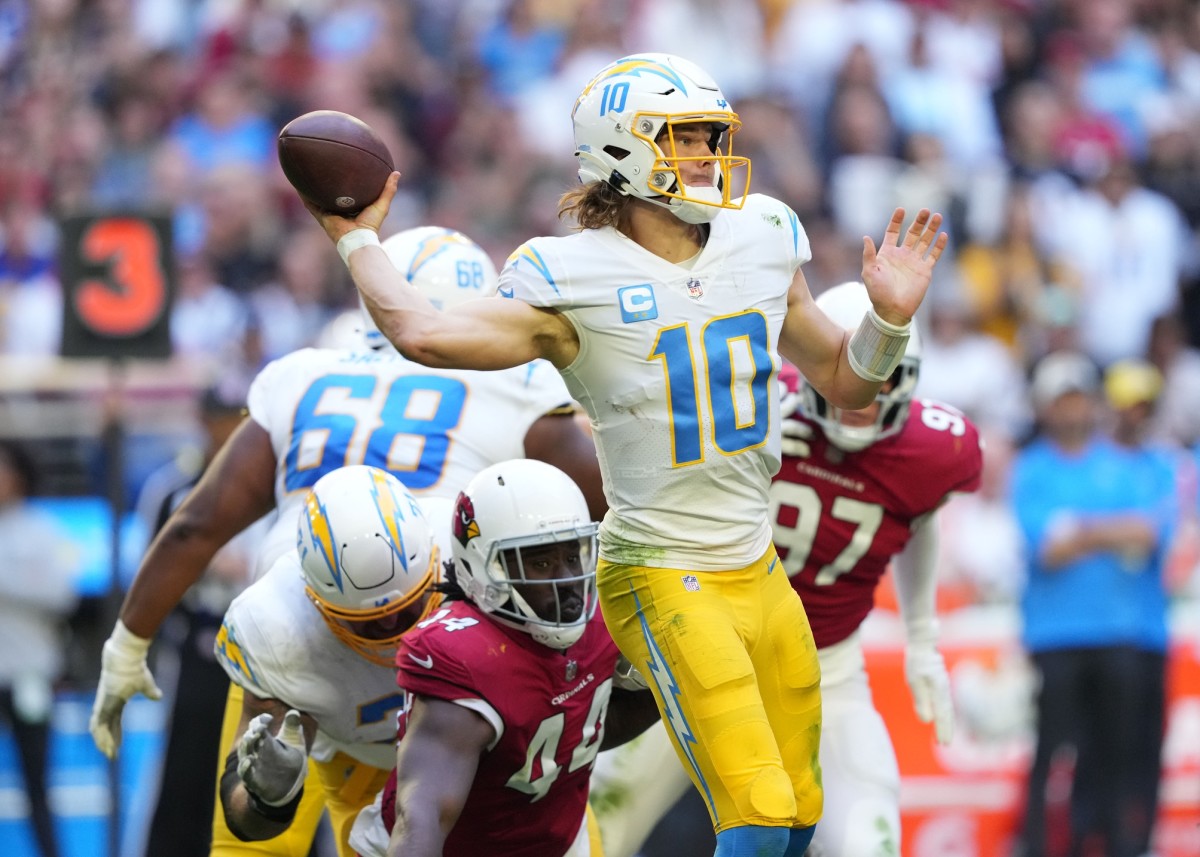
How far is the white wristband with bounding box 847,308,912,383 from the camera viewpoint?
165 inches

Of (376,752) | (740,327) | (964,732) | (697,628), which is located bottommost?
(964,732)

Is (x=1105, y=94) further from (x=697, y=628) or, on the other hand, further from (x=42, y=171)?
(x=697, y=628)

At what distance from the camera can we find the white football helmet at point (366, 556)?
4484 millimetres

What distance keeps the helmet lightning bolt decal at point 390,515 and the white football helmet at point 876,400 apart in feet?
4.49

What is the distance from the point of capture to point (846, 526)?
17.9ft

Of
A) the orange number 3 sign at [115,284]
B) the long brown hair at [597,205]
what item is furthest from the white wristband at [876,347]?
the orange number 3 sign at [115,284]

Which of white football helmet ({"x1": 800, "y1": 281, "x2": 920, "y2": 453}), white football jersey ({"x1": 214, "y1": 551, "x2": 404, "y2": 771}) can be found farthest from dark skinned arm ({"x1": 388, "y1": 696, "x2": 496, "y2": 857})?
white football helmet ({"x1": 800, "y1": 281, "x2": 920, "y2": 453})

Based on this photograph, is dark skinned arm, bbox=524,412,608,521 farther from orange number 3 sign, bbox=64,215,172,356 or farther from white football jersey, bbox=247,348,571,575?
orange number 3 sign, bbox=64,215,172,356

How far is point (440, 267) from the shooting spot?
17.9ft

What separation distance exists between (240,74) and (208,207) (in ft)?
4.02

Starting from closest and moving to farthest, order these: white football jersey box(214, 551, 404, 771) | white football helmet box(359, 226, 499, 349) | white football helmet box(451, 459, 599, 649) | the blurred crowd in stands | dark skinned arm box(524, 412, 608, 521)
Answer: white football helmet box(451, 459, 599, 649) < white football jersey box(214, 551, 404, 771) < dark skinned arm box(524, 412, 608, 521) < white football helmet box(359, 226, 499, 349) < the blurred crowd in stands

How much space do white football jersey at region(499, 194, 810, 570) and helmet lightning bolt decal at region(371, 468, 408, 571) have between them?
59 centimetres

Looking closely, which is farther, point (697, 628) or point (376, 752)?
point (376, 752)

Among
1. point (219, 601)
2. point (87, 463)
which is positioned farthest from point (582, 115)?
point (87, 463)
